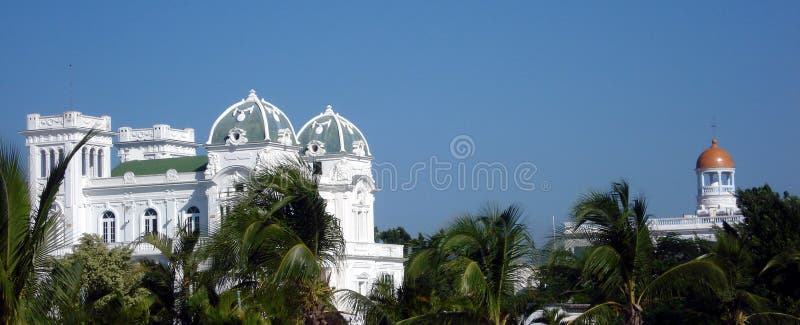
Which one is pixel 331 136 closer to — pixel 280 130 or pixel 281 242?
pixel 280 130

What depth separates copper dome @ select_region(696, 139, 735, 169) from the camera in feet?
304

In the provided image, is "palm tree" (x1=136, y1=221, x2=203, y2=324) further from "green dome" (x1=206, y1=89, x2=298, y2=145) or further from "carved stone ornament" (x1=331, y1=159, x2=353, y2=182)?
"carved stone ornament" (x1=331, y1=159, x2=353, y2=182)

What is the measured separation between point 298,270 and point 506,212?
3.53 meters

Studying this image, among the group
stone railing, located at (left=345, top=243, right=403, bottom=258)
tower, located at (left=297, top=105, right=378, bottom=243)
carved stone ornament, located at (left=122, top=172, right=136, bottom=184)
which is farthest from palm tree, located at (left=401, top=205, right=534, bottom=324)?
carved stone ornament, located at (left=122, top=172, right=136, bottom=184)

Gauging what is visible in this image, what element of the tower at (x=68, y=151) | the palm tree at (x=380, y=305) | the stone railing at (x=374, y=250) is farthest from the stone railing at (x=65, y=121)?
the palm tree at (x=380, y=305)

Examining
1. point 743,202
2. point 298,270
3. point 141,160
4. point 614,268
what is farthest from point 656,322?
point 141,160

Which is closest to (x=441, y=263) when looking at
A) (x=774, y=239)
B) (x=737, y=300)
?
(x=737, y=300)

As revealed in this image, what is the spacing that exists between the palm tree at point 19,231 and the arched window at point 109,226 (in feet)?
193

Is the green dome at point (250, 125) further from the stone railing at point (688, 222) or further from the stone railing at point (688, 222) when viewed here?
the stone railing at point (688, 222)

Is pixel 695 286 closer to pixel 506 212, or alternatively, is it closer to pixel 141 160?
pixel 506 212

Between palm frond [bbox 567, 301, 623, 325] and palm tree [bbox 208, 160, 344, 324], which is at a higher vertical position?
palm tree [bbox 208, 160, 344, 324]

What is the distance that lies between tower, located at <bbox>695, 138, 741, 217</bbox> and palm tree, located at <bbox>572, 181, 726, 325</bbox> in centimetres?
7302

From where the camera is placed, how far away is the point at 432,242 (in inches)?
843

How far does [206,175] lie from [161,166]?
20.5 ft
